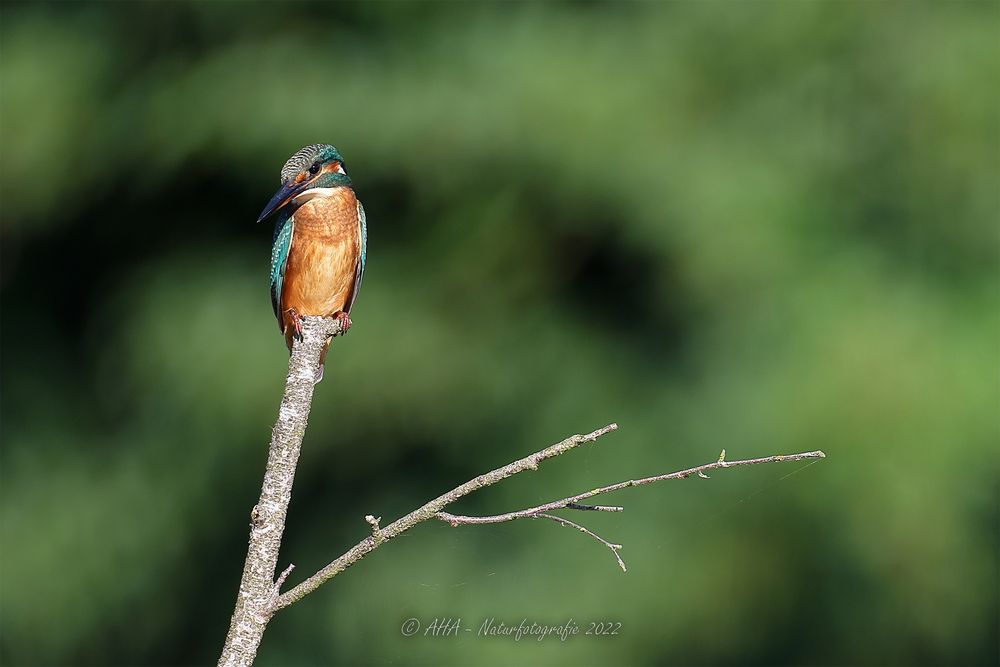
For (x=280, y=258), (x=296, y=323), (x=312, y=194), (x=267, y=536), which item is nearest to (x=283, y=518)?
(x=267, y=536)

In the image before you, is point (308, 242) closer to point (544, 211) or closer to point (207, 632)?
point (544, 211)

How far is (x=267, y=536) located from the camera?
146cm

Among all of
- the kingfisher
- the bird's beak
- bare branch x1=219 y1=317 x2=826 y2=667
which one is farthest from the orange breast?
bare branch x1=219 y1=317 x2=826 y2=667

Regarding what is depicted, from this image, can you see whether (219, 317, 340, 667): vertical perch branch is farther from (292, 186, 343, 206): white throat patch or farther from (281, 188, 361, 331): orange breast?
(281, 188, 361, 331): orange breast

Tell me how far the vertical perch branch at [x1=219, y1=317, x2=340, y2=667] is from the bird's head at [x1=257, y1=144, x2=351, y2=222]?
65 cm

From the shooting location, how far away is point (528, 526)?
453 cm

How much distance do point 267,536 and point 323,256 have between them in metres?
1.11

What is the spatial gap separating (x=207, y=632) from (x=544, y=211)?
271cm

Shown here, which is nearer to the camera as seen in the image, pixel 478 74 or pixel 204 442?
pixel 478 74

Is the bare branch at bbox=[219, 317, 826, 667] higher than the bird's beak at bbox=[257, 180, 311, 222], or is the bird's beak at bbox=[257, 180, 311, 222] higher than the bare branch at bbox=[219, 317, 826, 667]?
the bird's beak at bbox=[257, 180, 311, 222]

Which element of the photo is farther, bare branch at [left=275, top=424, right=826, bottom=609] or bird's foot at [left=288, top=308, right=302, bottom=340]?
bird's foot at [left=288, top=308, right=302, bottom=340]

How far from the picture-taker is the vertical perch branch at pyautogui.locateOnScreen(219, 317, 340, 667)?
4.62ft

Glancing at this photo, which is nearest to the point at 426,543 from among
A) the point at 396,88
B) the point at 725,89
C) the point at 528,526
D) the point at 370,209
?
the point at 528,526

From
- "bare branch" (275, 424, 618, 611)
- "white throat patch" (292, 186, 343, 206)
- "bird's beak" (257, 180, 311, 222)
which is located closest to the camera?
"bare branch" (275, 424, 618, 611)
